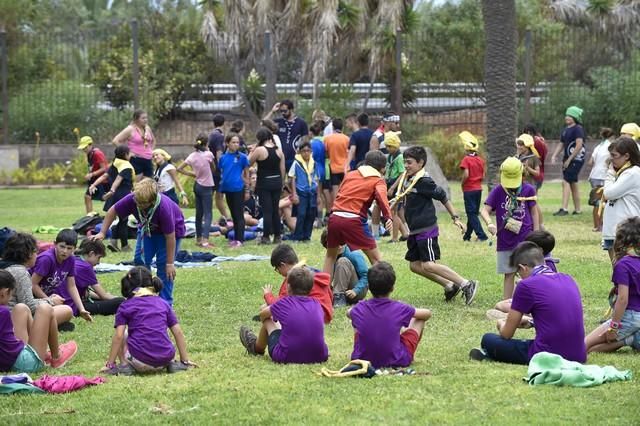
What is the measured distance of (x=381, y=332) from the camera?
867 cm

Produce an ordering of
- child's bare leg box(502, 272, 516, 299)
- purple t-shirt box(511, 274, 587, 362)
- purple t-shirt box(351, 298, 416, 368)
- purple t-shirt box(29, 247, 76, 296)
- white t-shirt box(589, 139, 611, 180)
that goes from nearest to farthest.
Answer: purple t-shirt box(511, 274, 587, 362), purple t-shirt box(351, 298, 416, 368), purple t-shirt box(29, 247, 76, 296), child's bare leg box(502, 272, 516, 299), white t-shirt box(589, 139, 611, 180)

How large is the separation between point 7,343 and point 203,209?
Result: 28.5 ft

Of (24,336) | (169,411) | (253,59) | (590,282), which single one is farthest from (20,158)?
(169,411)

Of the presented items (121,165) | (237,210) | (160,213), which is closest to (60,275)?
(160,213)

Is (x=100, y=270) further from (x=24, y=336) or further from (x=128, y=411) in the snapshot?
(x=128, y=411)

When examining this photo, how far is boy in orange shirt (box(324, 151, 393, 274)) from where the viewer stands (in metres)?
11.9

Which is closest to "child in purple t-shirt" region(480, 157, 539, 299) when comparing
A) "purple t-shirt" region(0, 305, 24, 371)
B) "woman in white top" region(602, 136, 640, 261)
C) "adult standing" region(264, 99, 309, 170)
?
"woman in white top" region(602, 136, 640, 261)

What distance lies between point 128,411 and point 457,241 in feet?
34.5

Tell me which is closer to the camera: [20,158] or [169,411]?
[169,411]

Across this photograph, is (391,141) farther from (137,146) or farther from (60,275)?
(60,275)

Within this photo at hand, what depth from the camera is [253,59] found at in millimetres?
35250

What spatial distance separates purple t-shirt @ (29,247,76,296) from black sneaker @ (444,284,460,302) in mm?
3815

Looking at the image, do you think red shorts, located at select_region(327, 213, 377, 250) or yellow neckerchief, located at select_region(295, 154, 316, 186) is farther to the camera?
yellow neckerchief, located at select_region(295, 154, 316, 186)

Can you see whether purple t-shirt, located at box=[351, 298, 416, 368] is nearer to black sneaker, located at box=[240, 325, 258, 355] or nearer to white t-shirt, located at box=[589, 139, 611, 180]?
black sneaker, located at box=[240, 325, 258, 355]
